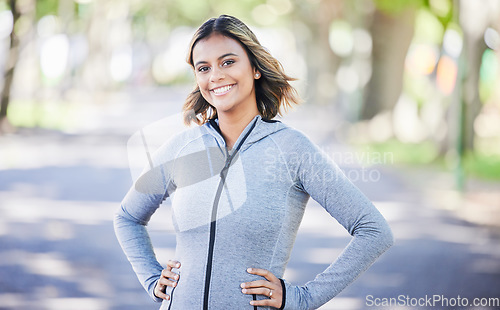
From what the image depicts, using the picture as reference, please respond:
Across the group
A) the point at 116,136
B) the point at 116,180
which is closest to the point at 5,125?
the point at 116,136

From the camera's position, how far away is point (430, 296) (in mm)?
6273

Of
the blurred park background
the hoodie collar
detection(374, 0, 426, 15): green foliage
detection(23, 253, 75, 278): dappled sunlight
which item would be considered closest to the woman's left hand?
the hoodie collar

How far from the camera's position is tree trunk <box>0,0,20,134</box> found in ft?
67.4

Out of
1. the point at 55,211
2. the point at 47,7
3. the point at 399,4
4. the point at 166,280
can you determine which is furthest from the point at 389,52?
the point at 47,7

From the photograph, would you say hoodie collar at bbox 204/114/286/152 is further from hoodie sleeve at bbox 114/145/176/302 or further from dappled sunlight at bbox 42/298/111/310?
dappled sunlight at bbox 42/298/111/310

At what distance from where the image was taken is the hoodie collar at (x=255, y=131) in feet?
8.75

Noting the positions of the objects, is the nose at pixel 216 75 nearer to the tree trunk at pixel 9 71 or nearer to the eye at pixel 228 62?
the eye at pixel 228 62

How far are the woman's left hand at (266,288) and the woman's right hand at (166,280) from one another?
0.94 ft

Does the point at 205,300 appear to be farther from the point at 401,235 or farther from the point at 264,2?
the point at 264,2

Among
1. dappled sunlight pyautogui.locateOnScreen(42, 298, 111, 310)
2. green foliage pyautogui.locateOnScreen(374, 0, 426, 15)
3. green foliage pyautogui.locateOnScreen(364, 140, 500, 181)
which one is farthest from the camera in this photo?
green foliage pyautogui.locateOnScreen(374, 0, 426, 15)

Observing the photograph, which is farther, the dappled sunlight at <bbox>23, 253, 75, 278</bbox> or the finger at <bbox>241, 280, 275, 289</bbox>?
the dappled sunlight at <bbox>23, 253, 75, 278</bbox>

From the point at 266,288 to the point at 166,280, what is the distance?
1.33 feet

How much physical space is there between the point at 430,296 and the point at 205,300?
4163 mm

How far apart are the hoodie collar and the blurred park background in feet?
1.81
